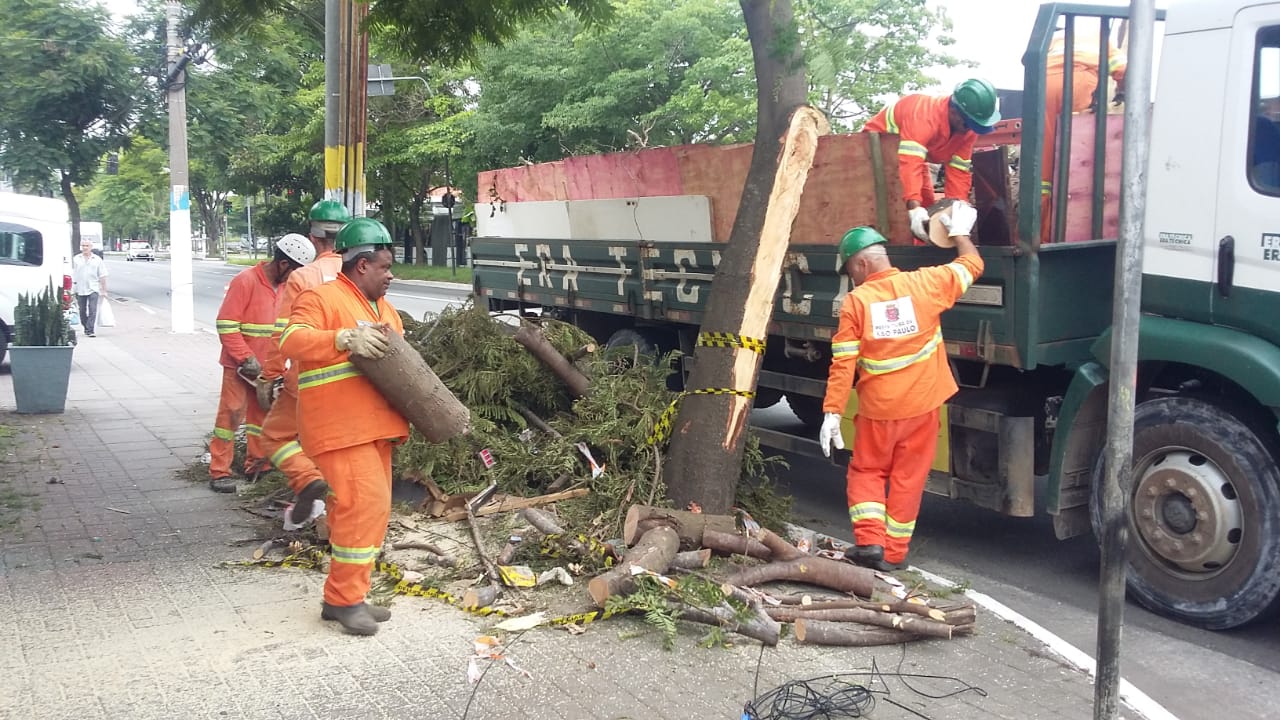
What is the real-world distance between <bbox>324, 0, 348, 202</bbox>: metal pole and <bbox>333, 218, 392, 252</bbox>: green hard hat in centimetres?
407

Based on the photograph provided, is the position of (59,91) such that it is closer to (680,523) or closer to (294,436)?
(294,436)

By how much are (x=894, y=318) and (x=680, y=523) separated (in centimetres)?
146

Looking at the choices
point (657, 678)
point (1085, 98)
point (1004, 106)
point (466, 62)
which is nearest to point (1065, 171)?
point (1085, 98)

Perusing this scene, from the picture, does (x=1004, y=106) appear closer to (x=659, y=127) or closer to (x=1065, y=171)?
(x=1065, y=171)

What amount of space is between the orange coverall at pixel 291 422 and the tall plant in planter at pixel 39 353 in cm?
501

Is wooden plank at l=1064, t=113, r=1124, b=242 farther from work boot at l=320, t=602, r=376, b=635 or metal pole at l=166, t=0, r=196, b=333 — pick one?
metal pole at l=166, t=0, r=196, b=333

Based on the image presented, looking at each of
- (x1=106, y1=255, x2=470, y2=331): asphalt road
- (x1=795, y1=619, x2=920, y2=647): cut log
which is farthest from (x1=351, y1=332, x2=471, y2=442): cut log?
(x1=106, y1=255, x2=470, y2=331): asphalt road

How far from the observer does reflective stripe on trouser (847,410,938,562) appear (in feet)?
17.2

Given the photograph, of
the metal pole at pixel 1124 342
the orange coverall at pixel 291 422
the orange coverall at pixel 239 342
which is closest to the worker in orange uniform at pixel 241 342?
the orange coverall at pixel 239 342

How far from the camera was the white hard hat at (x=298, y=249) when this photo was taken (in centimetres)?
653

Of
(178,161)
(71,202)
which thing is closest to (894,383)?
(178,161)

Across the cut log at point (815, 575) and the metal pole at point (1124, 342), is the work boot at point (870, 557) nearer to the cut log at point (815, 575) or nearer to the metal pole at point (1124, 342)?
the cut log at point (815, 575)

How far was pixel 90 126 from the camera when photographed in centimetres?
2256

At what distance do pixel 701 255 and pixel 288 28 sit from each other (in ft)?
15.4
